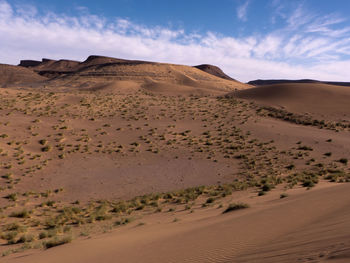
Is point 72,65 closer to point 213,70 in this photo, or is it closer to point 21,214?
point 213,70

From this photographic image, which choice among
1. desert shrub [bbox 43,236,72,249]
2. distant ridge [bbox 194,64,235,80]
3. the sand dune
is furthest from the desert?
distant ridge [bbox 194,64,235,80]

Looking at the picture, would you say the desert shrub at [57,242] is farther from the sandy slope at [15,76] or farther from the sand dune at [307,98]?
the sandy slope at [15,76]

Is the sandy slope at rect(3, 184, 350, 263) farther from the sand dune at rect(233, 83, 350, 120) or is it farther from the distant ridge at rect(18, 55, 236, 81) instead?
the distant ridge at rect(18, 55, 236, 81)

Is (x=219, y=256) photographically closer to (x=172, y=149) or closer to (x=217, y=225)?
(x=217, y=225)

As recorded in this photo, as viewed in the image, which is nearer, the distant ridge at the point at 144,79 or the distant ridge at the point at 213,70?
the distant ridge at the point at 144,79

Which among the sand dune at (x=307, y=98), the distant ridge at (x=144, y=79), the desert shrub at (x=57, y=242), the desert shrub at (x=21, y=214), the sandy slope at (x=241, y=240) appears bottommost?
the desert shrub at (x=21, y=214)

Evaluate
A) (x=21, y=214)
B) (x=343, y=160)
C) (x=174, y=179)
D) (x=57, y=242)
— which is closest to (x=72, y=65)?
(x=174, y=179)

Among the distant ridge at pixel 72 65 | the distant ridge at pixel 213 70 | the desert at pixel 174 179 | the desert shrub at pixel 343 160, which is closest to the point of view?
the desert at pixel 174 179

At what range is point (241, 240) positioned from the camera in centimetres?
668

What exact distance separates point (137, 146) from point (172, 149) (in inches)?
128

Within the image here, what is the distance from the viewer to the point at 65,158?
22.2 metres

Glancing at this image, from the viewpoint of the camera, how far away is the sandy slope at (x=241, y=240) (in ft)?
16.7

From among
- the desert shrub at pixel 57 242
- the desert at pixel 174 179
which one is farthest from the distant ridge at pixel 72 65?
the desert shrub at pixel 57 242

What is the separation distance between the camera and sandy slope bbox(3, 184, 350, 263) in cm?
509
